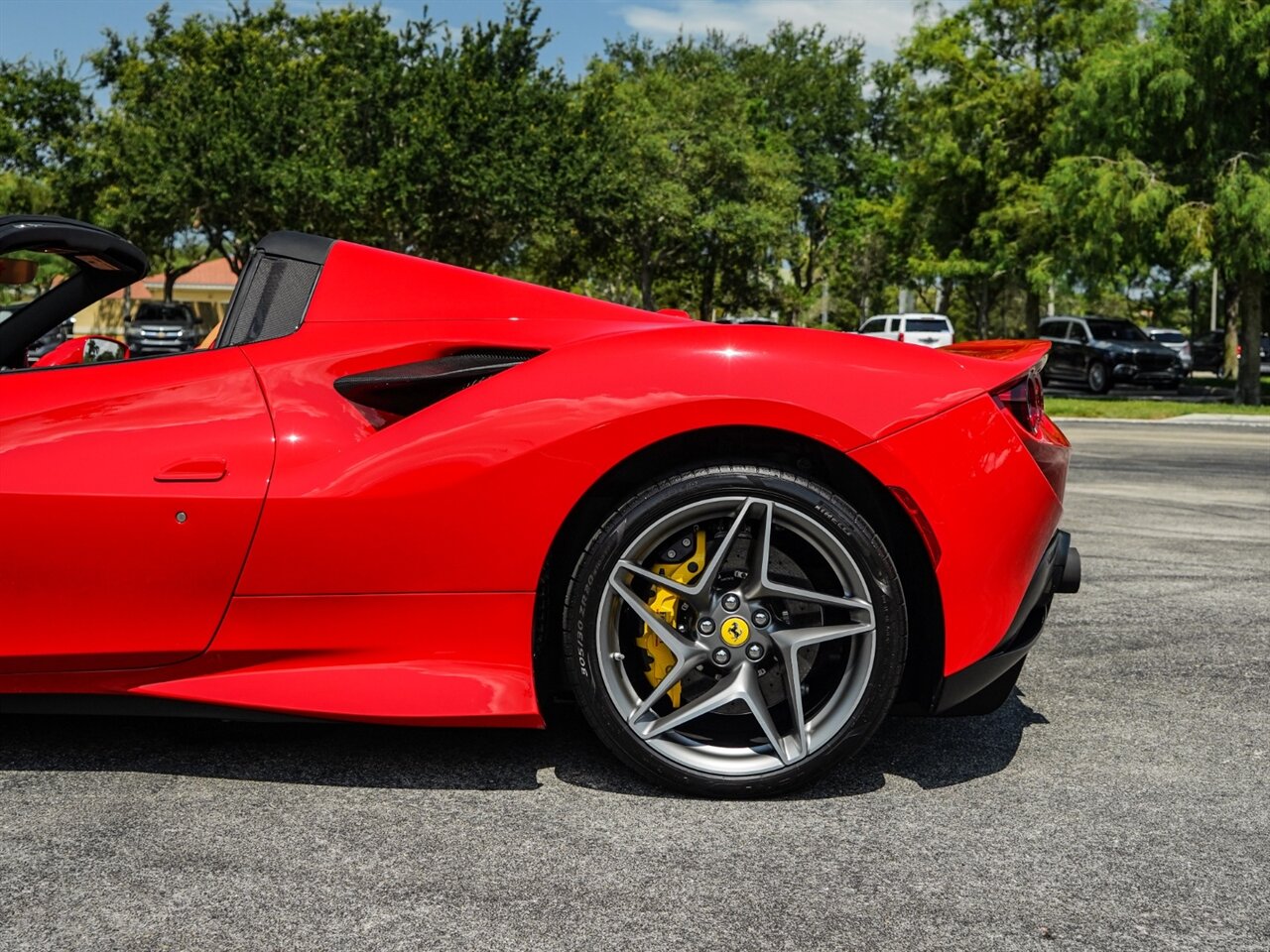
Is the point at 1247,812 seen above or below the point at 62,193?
below

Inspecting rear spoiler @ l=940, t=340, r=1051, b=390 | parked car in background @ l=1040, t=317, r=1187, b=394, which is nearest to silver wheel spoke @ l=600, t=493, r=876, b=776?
rear spoiler @ l=940, t=340, r=1051, b=390

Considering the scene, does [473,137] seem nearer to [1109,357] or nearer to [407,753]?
[1109,357]

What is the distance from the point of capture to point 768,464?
302 cm

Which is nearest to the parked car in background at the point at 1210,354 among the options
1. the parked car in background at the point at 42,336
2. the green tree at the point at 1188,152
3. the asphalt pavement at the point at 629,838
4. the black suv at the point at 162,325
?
the green tree at the point at 1188,152

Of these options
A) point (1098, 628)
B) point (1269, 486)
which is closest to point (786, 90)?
point (1269, 486)

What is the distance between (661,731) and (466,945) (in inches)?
32.3

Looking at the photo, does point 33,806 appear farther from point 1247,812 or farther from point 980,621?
point 1247,812

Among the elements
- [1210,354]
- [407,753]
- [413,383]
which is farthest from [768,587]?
[1210,354]

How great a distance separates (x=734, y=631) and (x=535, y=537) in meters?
0.47

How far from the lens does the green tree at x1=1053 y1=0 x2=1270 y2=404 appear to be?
2370 cm

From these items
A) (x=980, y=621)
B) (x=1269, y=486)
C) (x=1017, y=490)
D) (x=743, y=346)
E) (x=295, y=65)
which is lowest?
(x=1269, y=486)

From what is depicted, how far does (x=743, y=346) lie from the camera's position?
3.01 m

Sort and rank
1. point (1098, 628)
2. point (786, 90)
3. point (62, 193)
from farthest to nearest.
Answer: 1. point (786, 90)
2. point (62, 193)
3. point (1098, 628)

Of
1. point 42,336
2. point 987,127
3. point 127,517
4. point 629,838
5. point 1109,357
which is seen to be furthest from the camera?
point 987,127
